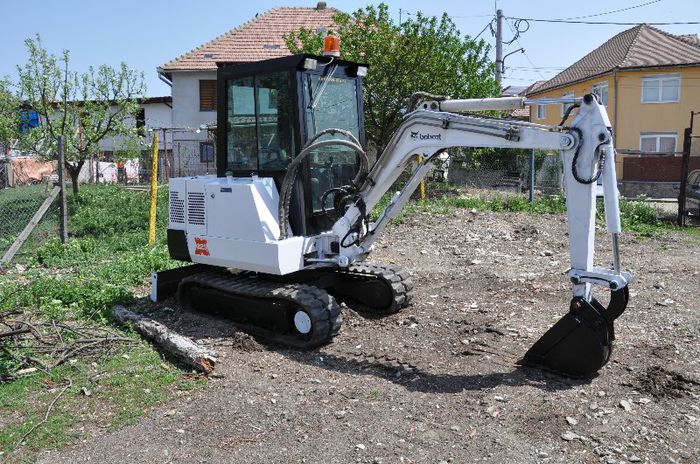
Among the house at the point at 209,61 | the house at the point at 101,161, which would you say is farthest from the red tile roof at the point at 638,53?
the house at the point at 101,161

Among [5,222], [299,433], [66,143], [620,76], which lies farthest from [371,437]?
[620,76]

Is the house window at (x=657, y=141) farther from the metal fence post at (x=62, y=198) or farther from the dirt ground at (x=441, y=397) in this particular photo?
the metal fence post at (x=62, y=198)

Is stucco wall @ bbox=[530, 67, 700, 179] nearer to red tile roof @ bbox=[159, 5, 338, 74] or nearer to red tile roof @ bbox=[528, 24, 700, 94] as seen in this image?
red tile roof @ bbox=[528, 24, 700, 94]

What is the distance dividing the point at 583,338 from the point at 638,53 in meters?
27.2

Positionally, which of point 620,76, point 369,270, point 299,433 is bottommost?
point 299,433

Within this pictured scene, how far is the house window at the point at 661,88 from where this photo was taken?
2714 centimetres

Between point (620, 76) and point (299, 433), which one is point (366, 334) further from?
point (620, 76)

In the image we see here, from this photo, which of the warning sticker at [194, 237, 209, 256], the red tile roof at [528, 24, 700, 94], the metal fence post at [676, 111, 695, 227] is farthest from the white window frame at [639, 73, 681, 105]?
the warning sticker at [194, 237, 209, 256]

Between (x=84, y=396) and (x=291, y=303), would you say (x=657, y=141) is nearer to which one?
(x=291, y=303)

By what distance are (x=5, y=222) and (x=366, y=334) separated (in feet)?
25.7

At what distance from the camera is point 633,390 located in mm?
4871

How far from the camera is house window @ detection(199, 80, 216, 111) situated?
95.2 ft

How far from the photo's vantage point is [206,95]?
29.0 meters

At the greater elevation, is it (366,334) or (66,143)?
(66,143)
